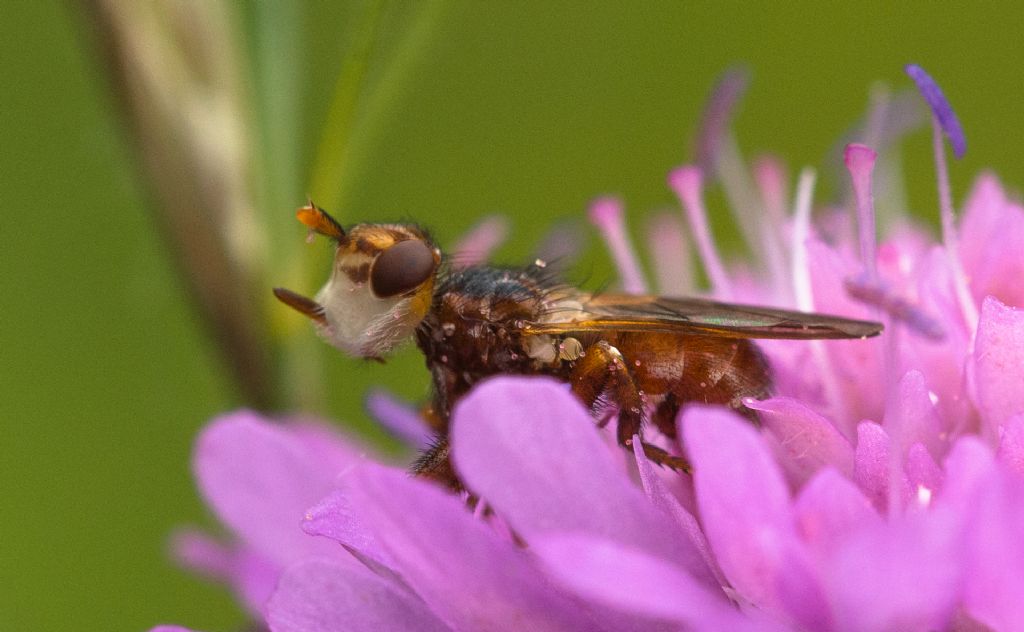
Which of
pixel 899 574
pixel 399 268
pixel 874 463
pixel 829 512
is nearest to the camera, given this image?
pixel 899 574

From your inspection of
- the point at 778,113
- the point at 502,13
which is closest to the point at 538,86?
the point at 502,13

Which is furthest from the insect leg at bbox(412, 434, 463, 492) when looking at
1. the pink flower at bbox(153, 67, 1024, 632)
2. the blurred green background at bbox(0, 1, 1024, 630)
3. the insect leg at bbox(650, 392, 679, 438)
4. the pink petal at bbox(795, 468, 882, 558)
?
the blurred green background at bbox(0, 1, 1024, 630)

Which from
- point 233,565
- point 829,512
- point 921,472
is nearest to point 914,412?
point 921,472

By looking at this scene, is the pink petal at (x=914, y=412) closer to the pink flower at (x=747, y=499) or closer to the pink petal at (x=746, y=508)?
the pink flower at (x=747, y=499)

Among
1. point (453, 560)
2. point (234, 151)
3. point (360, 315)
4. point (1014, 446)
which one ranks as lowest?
point (1014, 446)

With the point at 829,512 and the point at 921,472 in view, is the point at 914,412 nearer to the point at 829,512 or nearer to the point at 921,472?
the point at 921,472

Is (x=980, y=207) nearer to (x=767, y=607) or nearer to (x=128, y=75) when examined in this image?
(x=767, y=607)
